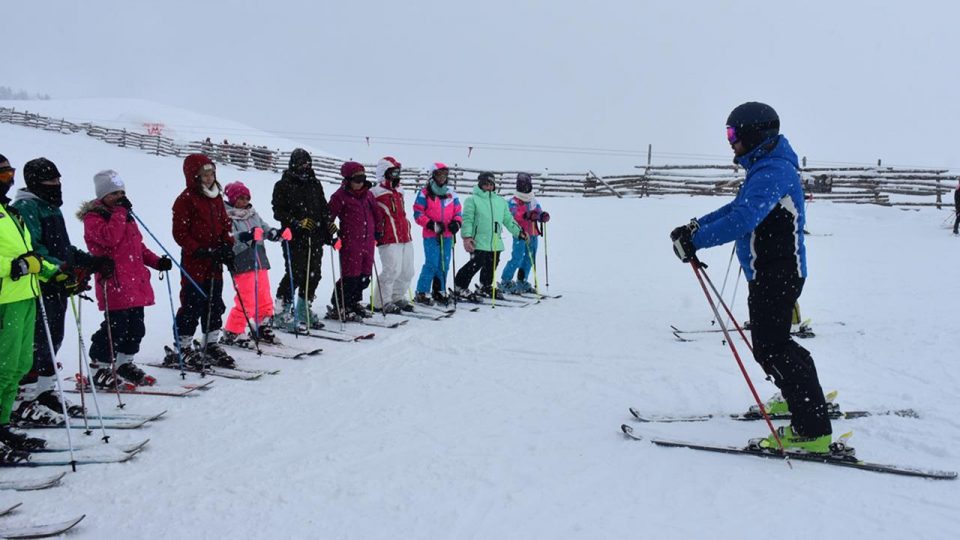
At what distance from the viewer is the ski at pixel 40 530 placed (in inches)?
106

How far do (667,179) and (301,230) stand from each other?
19072 mm

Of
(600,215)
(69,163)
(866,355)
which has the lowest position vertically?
(866,355)

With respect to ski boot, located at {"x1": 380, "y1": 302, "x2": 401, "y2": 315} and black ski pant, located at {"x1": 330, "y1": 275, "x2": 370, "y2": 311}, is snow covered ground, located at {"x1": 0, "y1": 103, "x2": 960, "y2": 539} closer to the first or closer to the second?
ski boot, located at {"x1": 380, "y1": 302, "x2": 401, "y2": 315}

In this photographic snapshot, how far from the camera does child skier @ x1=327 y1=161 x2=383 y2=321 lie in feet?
24.6

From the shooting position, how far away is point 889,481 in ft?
10.7

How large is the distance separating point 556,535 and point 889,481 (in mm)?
1870

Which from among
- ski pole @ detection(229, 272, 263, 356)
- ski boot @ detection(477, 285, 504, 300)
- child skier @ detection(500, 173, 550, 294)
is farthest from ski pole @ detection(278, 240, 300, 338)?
child skier @ detection(500, 173, 550, 294)

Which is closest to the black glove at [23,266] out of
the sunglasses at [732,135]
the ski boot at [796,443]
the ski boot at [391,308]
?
the sunglasses at [732,135]

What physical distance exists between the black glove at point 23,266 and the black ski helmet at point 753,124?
13.4 feet

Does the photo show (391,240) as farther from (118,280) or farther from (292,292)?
(118,280)

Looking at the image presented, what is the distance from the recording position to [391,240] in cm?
807

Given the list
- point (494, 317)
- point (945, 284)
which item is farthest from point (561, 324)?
point (945, 284)

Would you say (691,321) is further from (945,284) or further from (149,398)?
(149,398)

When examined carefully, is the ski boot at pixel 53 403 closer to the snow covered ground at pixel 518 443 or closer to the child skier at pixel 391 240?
the snow covered ground at pixel 518 443
